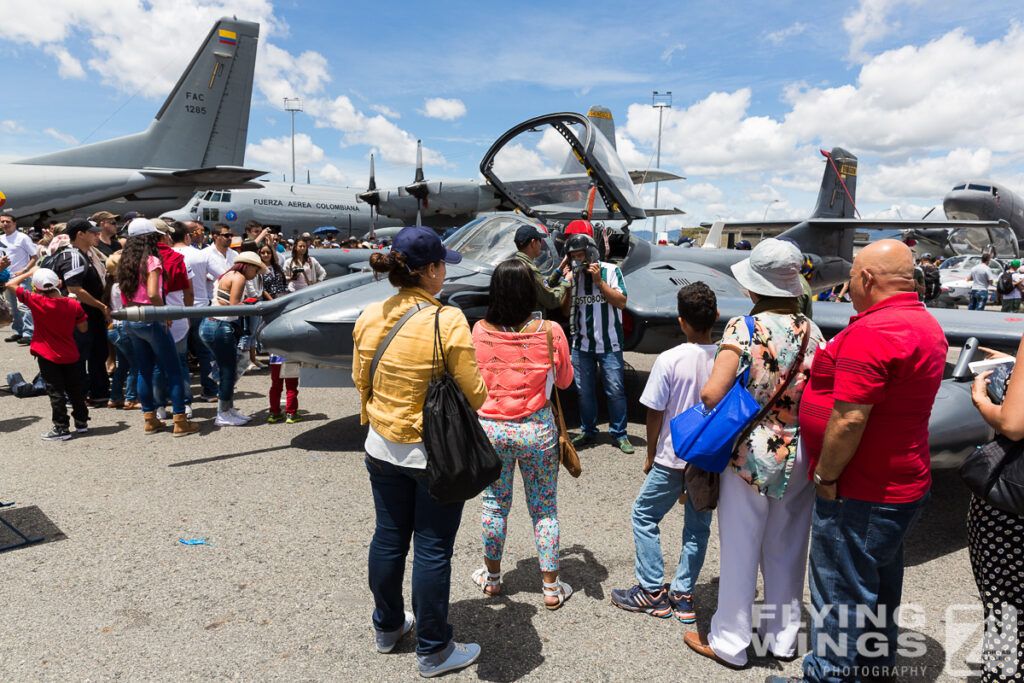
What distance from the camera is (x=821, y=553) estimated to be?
2.14m

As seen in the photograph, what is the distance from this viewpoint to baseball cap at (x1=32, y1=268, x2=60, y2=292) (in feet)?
16.7

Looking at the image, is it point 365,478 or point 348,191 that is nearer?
point 365,478

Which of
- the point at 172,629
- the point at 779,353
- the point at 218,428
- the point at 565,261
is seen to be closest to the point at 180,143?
the point at 218,428

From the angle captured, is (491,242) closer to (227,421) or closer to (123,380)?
(227,421)

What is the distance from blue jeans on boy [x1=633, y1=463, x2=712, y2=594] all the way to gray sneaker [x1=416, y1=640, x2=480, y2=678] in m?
0.88

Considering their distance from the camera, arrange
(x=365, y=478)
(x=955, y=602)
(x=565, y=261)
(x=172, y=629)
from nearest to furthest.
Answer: (x=172, y=629) → (x=955, y=602) → (x=365, y=478) → (x=565, y=261)

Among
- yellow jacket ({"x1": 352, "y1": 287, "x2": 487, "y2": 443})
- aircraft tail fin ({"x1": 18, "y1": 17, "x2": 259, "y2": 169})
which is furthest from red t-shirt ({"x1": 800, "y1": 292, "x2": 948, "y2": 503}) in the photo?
aircraft tail fin ({"x1": 18, "y1": 17, "x2": 259, "y2": 169})

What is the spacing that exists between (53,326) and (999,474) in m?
6.46

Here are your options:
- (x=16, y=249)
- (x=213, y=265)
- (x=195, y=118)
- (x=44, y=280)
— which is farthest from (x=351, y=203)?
(x=44, y=280)

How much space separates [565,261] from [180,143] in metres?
19.1

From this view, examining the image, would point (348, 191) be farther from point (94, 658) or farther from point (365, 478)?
point (94, 658)

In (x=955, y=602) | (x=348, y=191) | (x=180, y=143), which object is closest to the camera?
(x=955, y=602)

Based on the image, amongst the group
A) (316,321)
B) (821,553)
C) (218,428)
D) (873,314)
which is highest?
(873,314)

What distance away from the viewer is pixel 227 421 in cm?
587
